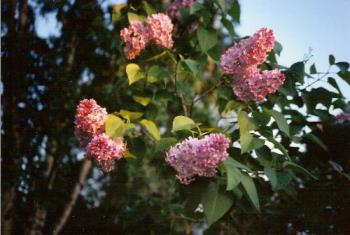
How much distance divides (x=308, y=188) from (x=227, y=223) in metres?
0.41

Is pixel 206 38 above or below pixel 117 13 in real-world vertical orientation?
below

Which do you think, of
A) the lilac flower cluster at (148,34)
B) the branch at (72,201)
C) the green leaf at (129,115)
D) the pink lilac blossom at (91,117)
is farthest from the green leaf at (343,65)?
the branch at (72,201)

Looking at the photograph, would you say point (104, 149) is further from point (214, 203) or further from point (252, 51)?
point (252, 51)

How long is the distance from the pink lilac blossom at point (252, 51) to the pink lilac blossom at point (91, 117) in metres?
0.48

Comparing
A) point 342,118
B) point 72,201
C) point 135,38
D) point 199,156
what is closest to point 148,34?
point 135,38

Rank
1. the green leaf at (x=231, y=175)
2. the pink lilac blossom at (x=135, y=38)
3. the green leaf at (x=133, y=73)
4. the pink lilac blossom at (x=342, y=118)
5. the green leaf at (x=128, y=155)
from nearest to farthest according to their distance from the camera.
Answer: the green leaf at (x=231, y=175) → the green leaf at (x=128, y=155) → the green leaf at (x=133, y=73) → the pink lilac blossom at (x=135, y=38) → the pink lilac blossom at (x=342, y=118)

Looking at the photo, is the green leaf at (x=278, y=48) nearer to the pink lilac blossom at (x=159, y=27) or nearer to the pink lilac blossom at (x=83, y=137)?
the pink lilac blossom at (x=159, y=27)

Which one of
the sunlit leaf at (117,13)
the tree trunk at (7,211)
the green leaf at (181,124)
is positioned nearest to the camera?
the green leaf at (181,124)

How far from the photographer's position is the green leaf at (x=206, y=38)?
1.93m

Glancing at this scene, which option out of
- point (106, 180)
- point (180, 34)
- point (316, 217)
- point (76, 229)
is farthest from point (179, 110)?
point (106, 180)

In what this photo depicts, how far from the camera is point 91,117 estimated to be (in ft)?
4.97

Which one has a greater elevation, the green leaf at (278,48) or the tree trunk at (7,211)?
the green leaf at (278,48)

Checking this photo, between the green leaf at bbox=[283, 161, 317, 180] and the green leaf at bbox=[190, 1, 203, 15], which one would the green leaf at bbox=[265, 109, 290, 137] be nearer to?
the green leaf at bbox=[283, 161, 317, 180]

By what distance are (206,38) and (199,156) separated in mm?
753
